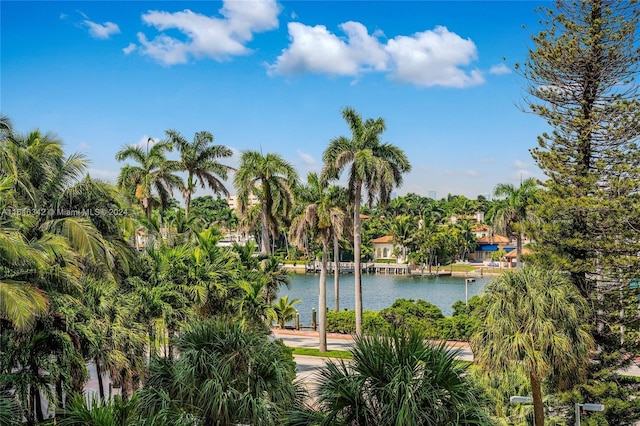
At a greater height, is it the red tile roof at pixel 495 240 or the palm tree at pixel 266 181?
the palm tree at pixel 266 181

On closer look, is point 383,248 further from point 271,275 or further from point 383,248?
point 271,275

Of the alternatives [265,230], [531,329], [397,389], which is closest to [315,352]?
[265,230]

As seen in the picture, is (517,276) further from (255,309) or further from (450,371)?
(255,309)

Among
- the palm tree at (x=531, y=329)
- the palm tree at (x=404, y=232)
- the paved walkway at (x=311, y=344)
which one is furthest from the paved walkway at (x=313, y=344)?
the palm tree at (x=404, y=232)

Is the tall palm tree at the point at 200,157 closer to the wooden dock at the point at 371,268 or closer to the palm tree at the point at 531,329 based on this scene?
the palm tree at the point at 531,329

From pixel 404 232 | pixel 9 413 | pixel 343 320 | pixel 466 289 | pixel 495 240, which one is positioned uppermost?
pixel 404 232

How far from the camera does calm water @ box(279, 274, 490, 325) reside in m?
49.5

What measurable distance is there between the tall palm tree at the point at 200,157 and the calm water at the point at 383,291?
12963 mm

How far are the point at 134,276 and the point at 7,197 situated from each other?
6.71 m

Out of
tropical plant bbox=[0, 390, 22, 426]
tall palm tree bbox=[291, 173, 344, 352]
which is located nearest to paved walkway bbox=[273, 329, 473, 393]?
tall palm tree bbox=[291, 173, 344, 352]

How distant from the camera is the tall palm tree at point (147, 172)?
31.3m

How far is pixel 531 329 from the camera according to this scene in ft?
46.2

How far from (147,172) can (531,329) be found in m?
23.7

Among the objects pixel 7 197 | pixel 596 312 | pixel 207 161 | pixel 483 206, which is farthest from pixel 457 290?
pixel 483 206
